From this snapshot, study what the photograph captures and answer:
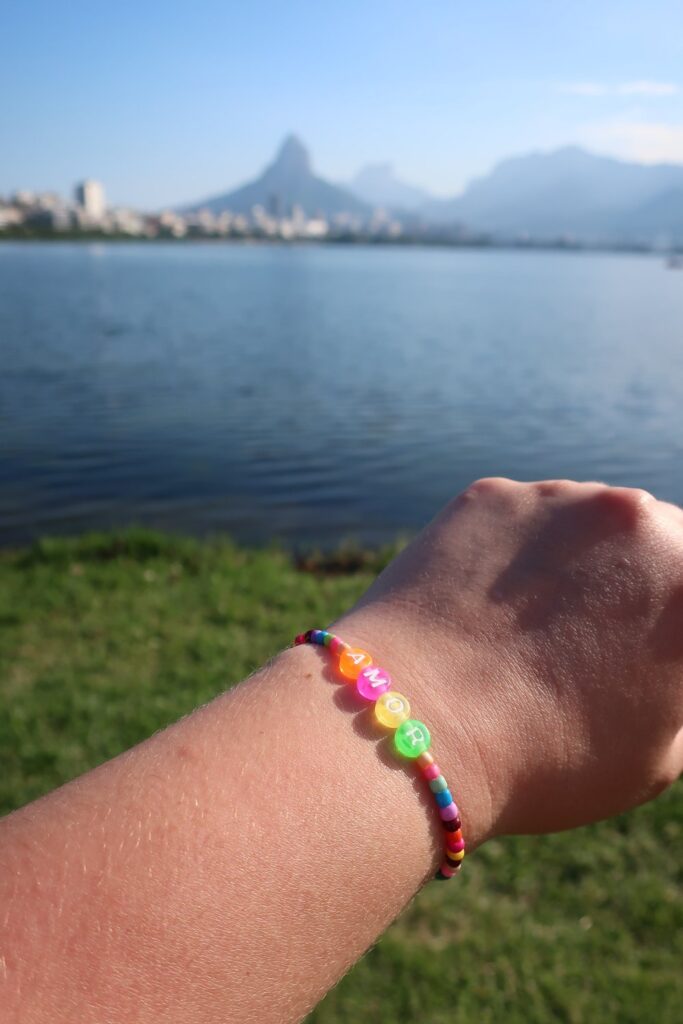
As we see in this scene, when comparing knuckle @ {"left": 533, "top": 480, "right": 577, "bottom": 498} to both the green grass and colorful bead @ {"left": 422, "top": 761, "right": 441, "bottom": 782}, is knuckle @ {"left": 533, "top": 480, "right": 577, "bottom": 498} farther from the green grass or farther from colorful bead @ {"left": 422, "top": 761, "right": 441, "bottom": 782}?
the green grass

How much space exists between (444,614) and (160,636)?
5.20 metres

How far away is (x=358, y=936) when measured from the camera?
121 cm

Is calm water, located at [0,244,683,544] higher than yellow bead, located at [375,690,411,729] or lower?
lower

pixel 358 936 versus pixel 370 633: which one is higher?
pixel 370 633

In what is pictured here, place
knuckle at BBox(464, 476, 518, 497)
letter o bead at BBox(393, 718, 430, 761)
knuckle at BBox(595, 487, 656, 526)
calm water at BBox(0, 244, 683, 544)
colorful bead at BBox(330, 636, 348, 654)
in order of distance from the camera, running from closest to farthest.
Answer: letter o bead at BBox(393, 718, 430, 761) → colorful bead at BBox(330, 636, 348, 654) → knuckle at BBox(595, 487, 656, 526) → knuckle at BBox(464, 476, 518, 497) → calm water at BBox(0, 244, 683, 544)

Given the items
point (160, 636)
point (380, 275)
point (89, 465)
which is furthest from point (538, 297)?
point (160, 636)

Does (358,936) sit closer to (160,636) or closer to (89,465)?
(160,636)

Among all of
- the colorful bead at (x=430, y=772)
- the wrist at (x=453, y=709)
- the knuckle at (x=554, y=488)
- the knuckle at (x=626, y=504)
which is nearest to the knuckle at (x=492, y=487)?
the knuckle at (x=554, y=488)

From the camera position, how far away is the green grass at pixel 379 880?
10.8ft

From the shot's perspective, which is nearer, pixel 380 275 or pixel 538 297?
pixel 538 297

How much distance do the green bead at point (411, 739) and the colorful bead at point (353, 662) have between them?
0.37 feet

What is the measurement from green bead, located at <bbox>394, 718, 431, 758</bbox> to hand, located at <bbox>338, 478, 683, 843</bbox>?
61 millimetres

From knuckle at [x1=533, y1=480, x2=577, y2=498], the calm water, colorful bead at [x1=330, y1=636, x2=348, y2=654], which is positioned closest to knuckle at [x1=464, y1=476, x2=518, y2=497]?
knuckle at [x1=533, y1=480, x2=577, y2=498]

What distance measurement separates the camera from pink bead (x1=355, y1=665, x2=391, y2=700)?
1323 millimetres
